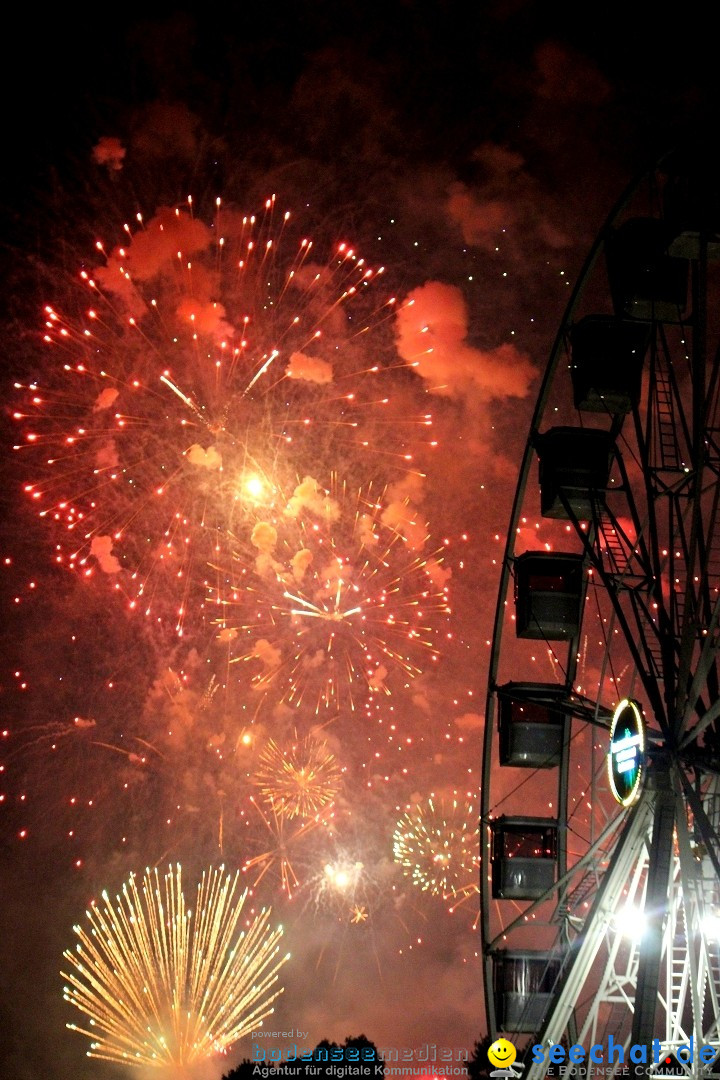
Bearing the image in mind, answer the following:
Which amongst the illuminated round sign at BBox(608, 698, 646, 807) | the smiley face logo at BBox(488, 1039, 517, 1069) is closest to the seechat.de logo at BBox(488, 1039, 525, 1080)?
the smiley face logo at BBox(488, 1039, 517, 1069)

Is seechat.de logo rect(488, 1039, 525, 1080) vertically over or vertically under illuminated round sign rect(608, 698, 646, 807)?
under

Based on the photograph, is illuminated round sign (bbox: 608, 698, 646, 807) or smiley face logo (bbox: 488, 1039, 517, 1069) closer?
illuminated round sign (bbox: 608, 698, 646, 807)

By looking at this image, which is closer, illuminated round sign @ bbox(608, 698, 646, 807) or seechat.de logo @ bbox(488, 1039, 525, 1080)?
illuminated round sign @ bbox(608, 698, 646, 807)

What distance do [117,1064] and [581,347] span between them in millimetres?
35383

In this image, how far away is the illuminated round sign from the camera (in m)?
15.3

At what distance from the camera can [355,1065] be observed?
138 ft

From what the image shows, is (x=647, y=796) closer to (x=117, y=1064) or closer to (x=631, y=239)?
(x=631, y=239)

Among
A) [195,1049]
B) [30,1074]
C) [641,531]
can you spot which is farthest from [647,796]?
[30,1074]

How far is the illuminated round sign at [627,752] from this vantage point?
15312mm

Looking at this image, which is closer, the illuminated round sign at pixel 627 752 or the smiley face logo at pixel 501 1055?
the illuminated round sign at pixel 627 752

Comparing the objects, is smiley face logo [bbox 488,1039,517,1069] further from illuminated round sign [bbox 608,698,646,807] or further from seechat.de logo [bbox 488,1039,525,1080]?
illuminated round sign [bbox 608,698,646,807]

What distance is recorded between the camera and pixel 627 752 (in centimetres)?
1577

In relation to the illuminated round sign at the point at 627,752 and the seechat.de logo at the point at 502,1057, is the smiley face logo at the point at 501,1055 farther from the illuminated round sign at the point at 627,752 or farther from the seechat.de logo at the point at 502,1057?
the illuminated round sign at the point at 627,752

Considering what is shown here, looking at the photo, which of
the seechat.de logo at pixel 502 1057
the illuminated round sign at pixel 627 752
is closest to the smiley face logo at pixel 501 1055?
the seechat.de logo at pixel 502 1057
